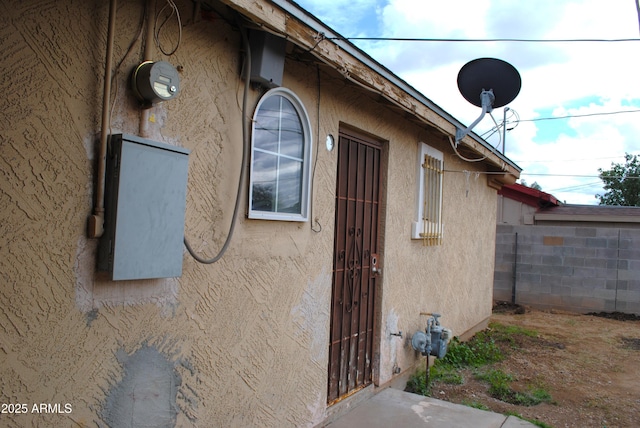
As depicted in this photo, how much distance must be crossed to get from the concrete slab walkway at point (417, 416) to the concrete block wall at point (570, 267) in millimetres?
8149

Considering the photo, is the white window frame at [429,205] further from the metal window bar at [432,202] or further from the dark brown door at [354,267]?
the dark brown door at [354,267]

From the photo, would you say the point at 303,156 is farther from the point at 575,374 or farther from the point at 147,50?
the point at 575,374

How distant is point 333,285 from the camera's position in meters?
4.31

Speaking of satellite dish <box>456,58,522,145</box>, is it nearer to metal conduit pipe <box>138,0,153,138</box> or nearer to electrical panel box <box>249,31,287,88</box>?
electrical panel box <box>249,31,287,88</box>

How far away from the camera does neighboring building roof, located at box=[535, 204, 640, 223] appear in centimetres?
1381

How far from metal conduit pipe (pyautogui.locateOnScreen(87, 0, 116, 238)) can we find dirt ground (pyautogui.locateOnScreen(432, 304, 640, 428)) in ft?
14.5

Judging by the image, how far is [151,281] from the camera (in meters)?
2.51

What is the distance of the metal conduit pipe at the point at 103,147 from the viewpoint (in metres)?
2.19

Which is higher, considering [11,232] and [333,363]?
[11,232]

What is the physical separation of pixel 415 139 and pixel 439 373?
116 inches

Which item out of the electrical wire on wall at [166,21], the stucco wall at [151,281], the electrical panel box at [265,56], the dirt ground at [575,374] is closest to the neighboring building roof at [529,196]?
the dirt ground at [575,374]

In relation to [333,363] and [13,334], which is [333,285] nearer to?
[333,363]

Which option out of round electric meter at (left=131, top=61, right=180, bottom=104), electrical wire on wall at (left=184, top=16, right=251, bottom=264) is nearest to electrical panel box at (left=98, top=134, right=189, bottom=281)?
round electric meter at (left=131, top=61, right=180, bottom=104)

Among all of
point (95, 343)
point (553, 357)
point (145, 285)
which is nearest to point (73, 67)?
point (145, 285)
